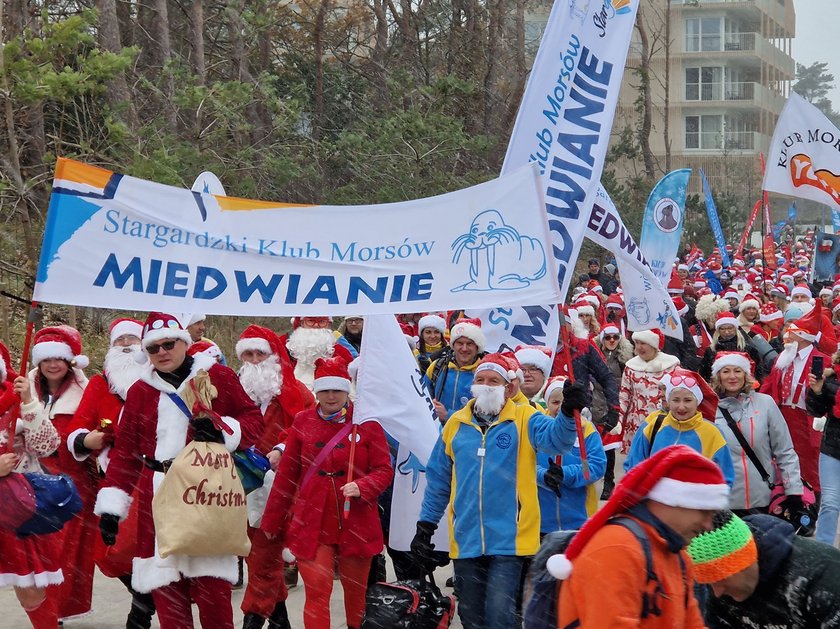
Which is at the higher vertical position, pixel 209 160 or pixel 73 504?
pixel 209 160

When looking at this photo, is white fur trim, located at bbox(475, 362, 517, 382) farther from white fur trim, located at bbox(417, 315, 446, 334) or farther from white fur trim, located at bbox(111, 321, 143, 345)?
white fur trim, located at bbox(417, 315, 446, 334)

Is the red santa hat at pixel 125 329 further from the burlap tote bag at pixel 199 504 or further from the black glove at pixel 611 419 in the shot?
the black glove at pixel 611 419

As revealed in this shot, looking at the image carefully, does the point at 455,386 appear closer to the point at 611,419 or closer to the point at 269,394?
the point at 269,394

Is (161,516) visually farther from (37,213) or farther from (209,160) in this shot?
(209,160)

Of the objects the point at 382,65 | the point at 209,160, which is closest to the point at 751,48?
the point at 382,65

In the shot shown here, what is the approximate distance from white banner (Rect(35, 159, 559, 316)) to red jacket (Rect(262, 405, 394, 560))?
1358mm

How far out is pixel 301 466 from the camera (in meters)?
6.89

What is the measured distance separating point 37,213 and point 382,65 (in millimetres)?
14076

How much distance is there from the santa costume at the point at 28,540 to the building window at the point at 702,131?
238 ft

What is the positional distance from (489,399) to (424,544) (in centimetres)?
77

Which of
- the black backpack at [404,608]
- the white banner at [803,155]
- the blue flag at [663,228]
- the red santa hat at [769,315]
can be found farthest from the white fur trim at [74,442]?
the red santa hat at [769,315]

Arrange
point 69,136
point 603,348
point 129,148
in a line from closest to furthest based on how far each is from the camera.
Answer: point 603,348 < point 129,148 < point 69,136

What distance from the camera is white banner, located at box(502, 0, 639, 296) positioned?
7879 millimetres

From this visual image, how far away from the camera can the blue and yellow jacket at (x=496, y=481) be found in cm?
616
